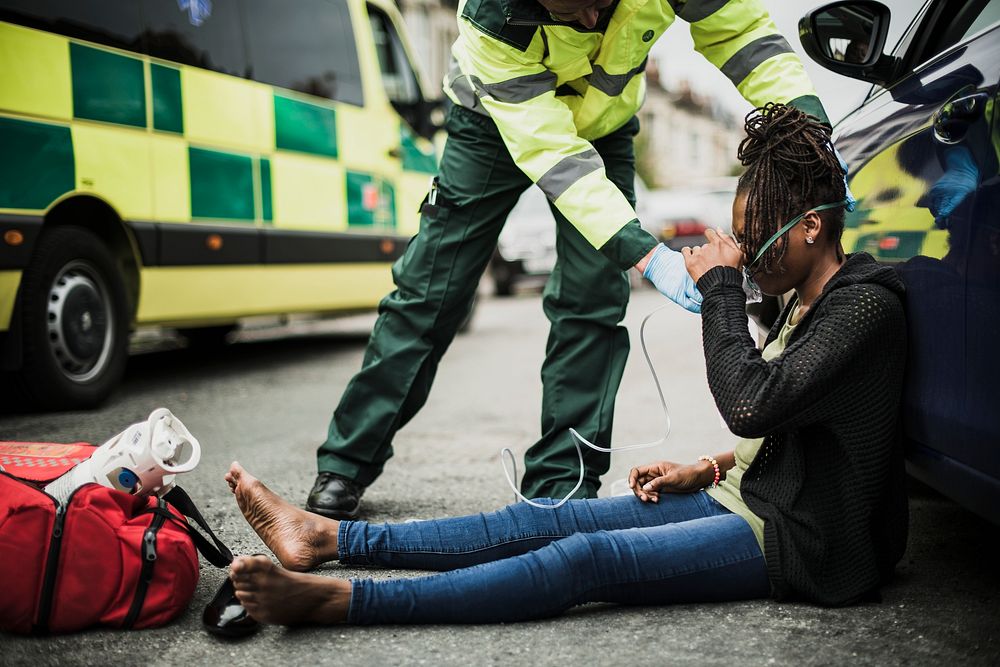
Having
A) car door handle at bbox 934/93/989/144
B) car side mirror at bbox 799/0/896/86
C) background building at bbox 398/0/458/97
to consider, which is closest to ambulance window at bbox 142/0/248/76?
car side mirror at bbox 799/0/896/86

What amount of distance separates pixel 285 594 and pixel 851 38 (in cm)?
198

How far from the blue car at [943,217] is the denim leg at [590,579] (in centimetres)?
45

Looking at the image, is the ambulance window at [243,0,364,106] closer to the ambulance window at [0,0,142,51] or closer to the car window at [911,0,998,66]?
the ambulance window at [0,0,142,51]

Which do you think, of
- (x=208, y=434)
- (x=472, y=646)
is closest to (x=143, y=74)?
(x=208, y=434)

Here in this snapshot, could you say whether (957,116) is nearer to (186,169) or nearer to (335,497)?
(335,497)

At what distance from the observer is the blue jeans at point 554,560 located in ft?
6.97

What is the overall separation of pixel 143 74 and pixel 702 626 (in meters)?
4.03

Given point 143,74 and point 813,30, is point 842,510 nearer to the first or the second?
point 813,30

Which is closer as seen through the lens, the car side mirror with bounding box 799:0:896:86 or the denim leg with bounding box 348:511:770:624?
the denim leg with bounding box 348:511:770:624

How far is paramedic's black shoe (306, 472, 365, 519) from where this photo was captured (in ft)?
10.00

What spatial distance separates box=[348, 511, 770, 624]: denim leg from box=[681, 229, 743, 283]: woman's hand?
526 millimetres

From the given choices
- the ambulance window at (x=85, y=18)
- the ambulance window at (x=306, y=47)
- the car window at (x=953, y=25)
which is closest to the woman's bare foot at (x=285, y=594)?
the car window at (x=953, y=25)

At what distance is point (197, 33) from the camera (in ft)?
18.3

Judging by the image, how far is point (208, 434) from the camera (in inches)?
184
